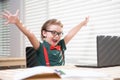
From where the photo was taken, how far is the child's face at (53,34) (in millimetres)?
2196

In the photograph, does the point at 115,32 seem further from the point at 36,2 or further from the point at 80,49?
the point at 36,2

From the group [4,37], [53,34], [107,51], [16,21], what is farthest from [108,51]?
[4,37]

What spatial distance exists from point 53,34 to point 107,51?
56 cm

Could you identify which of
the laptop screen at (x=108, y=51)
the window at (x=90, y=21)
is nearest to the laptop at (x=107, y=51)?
the laptop screen at (x=108, y=51)

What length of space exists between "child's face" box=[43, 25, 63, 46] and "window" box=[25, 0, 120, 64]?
1.55 feet

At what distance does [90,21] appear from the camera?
258cm

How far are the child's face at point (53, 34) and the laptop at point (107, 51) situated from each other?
0.51 m

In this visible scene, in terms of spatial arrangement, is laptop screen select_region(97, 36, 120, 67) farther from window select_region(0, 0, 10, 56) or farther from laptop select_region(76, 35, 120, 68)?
window select_region(0, 0, 10, 56)

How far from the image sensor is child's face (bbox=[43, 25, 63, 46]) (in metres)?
2.20

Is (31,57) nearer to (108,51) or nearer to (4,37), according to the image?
(108,51)

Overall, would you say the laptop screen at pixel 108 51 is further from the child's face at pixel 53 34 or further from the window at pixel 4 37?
the window at pixel 4 37

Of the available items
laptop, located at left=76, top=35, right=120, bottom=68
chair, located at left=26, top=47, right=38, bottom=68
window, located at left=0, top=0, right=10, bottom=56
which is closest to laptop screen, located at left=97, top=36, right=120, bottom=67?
laptop, located at left=76, top=35, right=120, bottom=68

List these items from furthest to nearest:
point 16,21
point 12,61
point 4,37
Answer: point 4,37 → point 12,61 → point 16,21

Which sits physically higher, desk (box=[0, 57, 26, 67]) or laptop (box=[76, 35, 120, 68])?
laptop (box=[76, 35, 120, 68])
